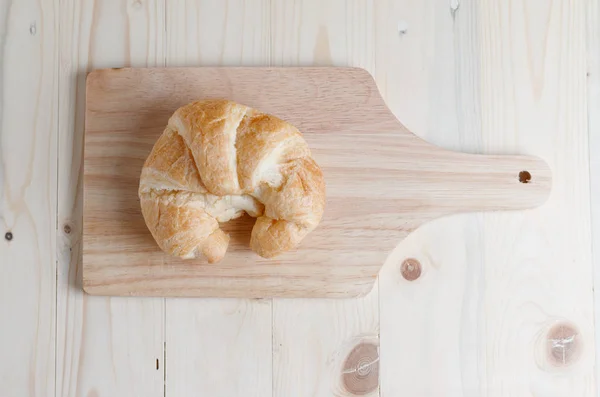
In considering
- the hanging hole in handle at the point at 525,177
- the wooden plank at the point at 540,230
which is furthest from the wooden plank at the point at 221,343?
the hanging hole in handle at the point at 525,177

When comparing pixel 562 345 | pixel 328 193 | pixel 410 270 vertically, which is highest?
pixel 328 193

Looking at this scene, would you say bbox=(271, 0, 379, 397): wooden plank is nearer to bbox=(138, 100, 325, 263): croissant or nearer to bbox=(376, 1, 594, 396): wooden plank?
bbox=(376, 1, 594, 396): wooden plank

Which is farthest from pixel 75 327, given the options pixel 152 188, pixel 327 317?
pixel 327 317

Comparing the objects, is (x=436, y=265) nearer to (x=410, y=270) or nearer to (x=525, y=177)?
(x=410, y=270)

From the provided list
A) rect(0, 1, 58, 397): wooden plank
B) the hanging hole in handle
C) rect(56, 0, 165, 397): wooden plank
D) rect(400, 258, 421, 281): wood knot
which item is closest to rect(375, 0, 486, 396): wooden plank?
rect(400, 258, 421, 281): wood knot

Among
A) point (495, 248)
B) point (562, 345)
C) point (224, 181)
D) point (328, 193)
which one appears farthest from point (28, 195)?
point (562, 345)

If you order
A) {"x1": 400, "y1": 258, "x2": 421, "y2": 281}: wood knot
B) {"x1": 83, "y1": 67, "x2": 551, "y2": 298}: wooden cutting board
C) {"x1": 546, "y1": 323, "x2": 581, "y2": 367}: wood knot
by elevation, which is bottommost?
{"x1": 546, "y1": 323, "x2": 581, "y2": 367}: wood knot

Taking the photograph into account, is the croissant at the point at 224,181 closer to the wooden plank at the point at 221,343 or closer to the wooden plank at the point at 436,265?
the wooden plank at the point at 221,343
